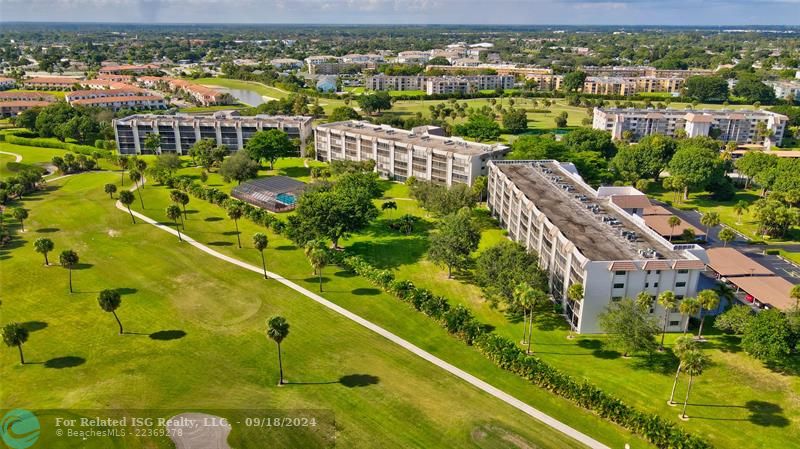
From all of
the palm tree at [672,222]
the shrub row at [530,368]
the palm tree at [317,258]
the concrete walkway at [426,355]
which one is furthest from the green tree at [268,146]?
the palm tree at [672,222]

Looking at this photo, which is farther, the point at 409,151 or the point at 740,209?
the point at 409,151

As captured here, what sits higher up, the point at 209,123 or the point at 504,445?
the point at 209,123

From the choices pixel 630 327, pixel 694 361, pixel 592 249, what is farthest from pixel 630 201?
pixel 694 361

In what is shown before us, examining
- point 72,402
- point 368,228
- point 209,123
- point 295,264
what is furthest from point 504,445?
point 209,123

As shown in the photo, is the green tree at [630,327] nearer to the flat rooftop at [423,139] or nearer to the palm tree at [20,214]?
the flat rooftop at [423,139]

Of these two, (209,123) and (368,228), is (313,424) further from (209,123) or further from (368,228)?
(209,123)

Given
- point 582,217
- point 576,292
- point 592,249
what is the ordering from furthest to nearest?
point 582,217 < point 592,249 < point 576,292

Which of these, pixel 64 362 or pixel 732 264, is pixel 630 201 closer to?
pixel 732 264
